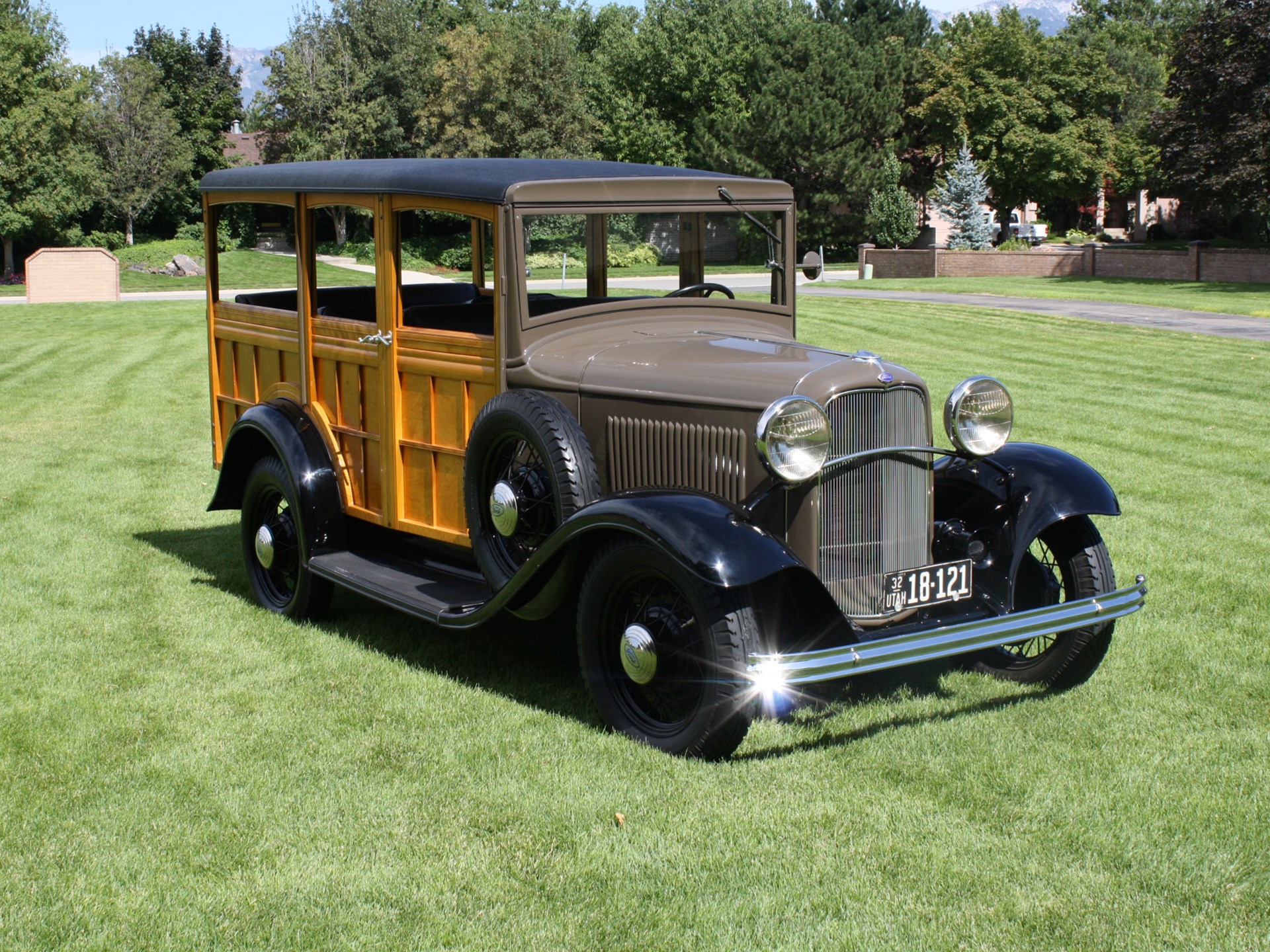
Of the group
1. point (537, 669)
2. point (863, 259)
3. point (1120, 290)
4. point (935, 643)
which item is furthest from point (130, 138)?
point (935, 643)

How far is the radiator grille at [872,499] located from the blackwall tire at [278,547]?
2.70m

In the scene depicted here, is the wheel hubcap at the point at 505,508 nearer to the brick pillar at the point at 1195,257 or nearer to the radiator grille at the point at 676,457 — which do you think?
the radiator grille at the point at 676,457

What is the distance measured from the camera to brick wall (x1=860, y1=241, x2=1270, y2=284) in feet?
104

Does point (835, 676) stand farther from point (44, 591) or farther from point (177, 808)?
point (44, 591)

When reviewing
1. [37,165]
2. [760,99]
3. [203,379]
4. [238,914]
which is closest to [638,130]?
[760,99]

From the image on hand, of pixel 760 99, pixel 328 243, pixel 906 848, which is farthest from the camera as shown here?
pixel 760 99

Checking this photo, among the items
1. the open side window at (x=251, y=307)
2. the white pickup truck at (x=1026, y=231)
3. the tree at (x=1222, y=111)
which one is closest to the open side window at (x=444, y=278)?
the open side window at (x=251, y=307)

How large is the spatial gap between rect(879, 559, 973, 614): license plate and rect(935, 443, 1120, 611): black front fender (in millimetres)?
244

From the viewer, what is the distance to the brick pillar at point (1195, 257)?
3262 centimetres

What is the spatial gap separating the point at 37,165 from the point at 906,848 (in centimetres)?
4138

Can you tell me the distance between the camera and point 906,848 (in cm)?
373

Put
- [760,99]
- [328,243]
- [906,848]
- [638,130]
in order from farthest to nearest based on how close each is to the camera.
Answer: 1. [638,130]
2. [760,99]
3. [328,243]
4. [906,848]

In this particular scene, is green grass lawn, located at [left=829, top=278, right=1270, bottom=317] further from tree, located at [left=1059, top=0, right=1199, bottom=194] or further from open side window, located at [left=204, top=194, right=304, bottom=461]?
open side window, located at [left=204, top=194, right=304, bottom=461]

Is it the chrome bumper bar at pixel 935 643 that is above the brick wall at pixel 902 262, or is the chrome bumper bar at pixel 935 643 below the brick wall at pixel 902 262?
below
